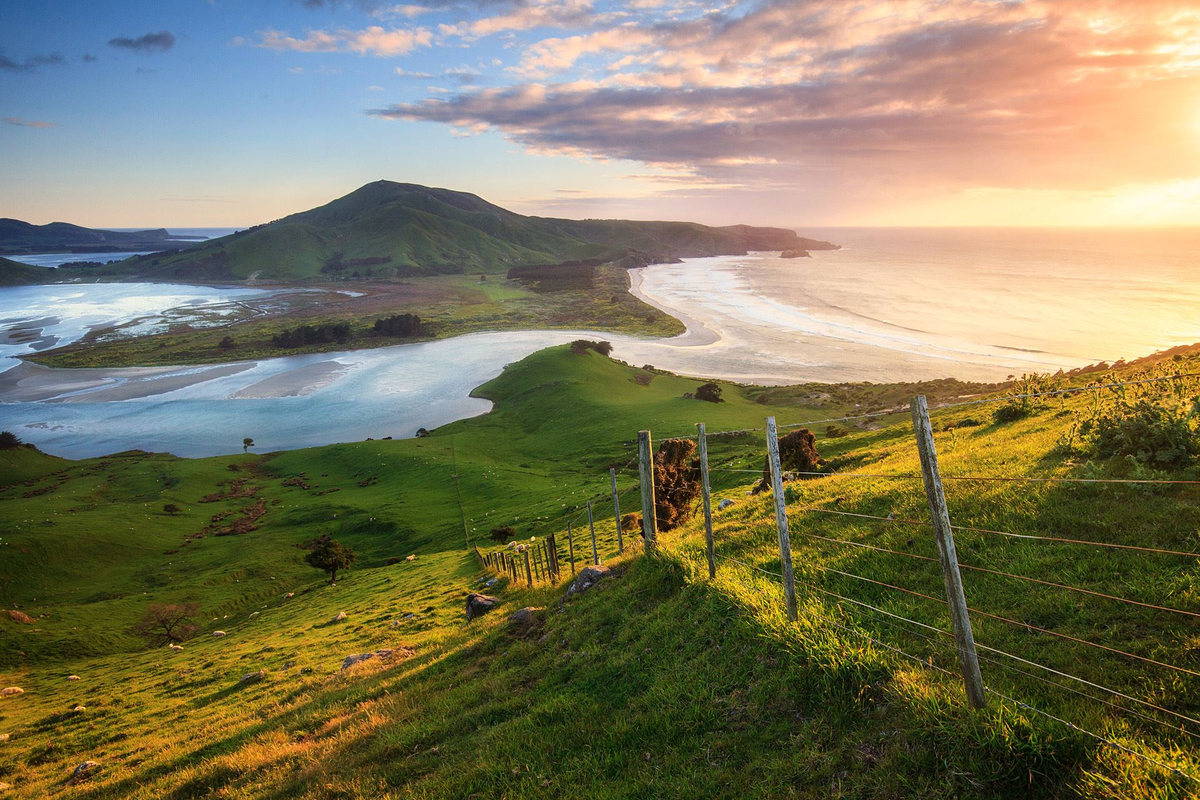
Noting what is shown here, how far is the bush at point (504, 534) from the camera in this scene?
1620 inches

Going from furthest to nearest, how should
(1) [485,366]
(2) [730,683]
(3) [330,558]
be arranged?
(1) [485,366] < (3) [330,558] < (2) [730,683]

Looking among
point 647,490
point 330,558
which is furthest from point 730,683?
point 330,558

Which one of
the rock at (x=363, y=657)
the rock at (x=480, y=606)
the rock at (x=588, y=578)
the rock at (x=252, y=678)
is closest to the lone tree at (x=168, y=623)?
the rock at (x=252, y=678)

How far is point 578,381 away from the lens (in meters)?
102

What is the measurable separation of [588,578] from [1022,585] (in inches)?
352

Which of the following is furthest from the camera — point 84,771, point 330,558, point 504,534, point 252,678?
point 330,558

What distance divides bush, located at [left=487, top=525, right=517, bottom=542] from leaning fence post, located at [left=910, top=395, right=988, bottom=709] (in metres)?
37.1

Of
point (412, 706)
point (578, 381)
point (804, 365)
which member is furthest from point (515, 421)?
point (412, 706)

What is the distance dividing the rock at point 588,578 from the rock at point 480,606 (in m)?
6.57

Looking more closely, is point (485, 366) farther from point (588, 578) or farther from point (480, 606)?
point (588, 578)

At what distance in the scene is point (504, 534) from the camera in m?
41.4

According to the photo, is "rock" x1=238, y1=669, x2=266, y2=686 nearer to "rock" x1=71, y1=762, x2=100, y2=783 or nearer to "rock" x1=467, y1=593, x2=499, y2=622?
"rock" x1=71, y1=762, x2=100, y2=783

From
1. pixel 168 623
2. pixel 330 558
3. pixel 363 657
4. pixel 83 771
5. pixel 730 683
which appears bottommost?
pixel 168 623

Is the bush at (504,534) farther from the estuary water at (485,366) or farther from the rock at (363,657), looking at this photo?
the estuary water at (485,366)
